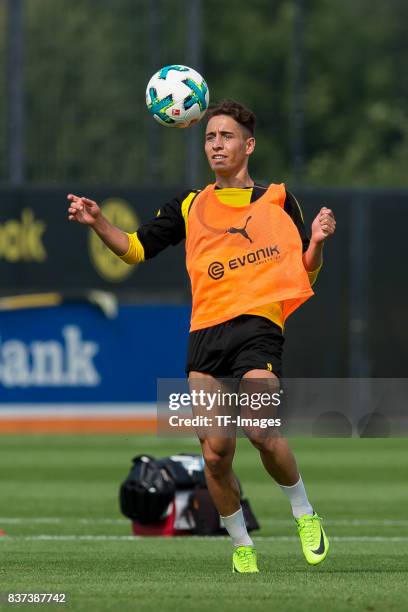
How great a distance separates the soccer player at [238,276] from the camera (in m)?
8.75

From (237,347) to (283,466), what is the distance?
640mm

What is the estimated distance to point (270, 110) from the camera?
137ft

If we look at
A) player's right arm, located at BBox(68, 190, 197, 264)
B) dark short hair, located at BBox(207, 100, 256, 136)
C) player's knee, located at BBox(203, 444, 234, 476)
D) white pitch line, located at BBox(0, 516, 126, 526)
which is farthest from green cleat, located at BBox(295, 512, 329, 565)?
white pitch line, located at BBox(0, 516, 126, 526)

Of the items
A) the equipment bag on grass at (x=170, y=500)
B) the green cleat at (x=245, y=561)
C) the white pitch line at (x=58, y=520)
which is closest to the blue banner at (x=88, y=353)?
the white pitch line at (x=58, y=520)

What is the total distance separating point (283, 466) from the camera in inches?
345

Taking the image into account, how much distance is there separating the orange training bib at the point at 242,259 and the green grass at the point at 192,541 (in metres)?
1.37

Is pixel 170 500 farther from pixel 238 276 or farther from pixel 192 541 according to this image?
pixel 238 276

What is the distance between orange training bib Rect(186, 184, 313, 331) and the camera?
884 centimetres

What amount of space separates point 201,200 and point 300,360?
1471 centimetres

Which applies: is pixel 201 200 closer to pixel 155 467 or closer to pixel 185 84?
pixel 185 84

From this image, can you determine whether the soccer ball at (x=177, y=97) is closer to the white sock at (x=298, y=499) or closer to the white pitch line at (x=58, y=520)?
the white sock at (x=298, y=499)

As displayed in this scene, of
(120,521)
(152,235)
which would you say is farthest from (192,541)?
(152,235)

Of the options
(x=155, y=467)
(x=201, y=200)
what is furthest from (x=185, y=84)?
(x=155, y=467)

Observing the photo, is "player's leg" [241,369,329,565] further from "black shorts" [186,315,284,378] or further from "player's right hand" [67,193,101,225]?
"player's right hand" [67,193,101,225]
